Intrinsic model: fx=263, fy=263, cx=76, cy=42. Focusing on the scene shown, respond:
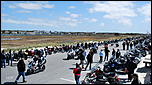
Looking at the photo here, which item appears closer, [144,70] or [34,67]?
[34,67]

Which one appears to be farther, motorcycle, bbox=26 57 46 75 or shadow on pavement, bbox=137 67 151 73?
shadow on pavement, bbox=137 67 151 73

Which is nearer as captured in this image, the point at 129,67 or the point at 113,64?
the point at 129,67

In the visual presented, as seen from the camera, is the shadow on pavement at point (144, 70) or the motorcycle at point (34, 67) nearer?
the motorcycle at point (34, 67)

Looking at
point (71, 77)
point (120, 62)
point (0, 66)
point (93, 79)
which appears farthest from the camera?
point (0, 66)

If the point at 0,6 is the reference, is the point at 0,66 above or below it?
below

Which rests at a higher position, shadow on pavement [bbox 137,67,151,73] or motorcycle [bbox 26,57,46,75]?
motorcycle [bbox 26,57,46,75]

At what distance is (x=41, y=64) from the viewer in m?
17.9

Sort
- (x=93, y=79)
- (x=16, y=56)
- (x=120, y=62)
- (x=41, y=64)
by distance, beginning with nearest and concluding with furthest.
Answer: (x=93, y=79)
(x=120, y=62)
(x=41, y=64)
(x=16, y=56)

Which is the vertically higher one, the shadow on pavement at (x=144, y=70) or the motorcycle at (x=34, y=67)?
the motorcycle at (x=34, y=67)

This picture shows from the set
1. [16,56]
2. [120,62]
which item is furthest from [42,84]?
[16,56]

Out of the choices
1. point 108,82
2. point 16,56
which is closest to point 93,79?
point 108,82

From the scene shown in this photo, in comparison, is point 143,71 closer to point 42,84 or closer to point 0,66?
point 42,84

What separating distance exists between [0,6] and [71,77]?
6563 millimetres

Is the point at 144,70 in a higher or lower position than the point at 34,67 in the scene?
lower
